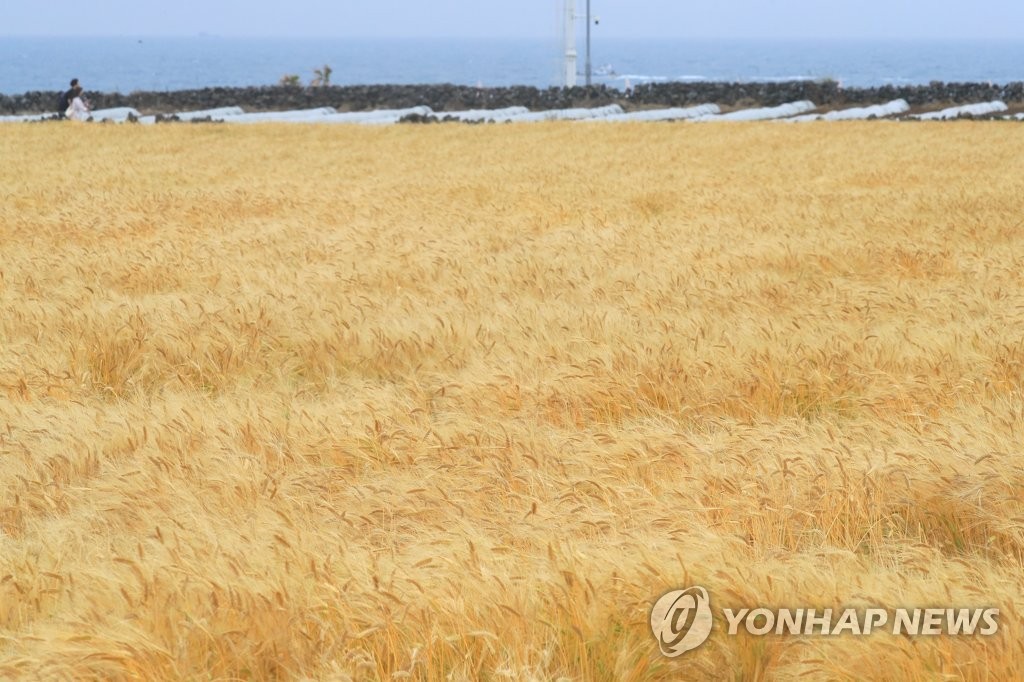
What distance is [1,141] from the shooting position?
77.0 ft

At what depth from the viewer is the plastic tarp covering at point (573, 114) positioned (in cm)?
3394

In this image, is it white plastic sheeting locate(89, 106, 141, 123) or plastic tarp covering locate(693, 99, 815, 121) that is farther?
white plastic sheeting locate(89, 106, 141, 123)

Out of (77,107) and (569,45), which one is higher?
(569,45)

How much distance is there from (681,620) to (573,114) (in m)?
33.5

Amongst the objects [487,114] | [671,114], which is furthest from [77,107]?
[671,114]

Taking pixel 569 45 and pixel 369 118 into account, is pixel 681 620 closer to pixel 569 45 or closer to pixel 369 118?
pixel 369 118

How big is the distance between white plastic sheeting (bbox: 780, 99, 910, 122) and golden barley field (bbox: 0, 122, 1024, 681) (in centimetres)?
2273

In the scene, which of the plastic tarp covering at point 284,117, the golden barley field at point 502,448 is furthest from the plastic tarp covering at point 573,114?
the golden barley field at point 502,448

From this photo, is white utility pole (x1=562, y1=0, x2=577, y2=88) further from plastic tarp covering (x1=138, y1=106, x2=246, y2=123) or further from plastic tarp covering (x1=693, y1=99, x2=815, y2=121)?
plastic tarp covering (x1=138, y1=106, x2=246, y2=123)

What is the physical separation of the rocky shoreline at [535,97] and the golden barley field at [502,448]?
28871mm

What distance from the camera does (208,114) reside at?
3409 cm

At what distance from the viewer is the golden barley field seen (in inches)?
96.8

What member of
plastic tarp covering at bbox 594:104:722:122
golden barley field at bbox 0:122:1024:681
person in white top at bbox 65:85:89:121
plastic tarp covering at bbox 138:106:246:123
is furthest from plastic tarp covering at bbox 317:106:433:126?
golden barley field at bbox 0:122:1024:681

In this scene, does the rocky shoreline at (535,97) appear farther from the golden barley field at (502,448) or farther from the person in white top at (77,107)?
the golden barley field at (502,448)
